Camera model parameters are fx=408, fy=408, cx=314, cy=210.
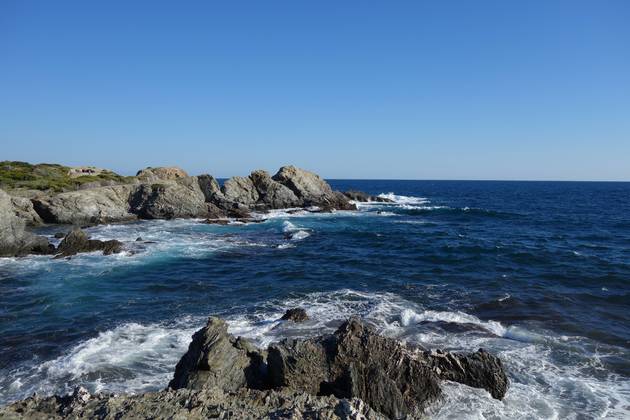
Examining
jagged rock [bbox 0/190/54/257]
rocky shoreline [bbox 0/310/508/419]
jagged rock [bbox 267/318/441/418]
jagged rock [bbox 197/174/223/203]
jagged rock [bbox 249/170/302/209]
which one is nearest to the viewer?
rocky shoreline [bbox 0/310/508/419]

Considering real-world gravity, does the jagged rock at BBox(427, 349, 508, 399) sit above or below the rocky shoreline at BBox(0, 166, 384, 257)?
below

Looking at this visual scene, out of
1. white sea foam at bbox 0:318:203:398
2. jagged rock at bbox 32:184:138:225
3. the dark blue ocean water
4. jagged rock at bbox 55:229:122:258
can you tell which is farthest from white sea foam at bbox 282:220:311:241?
white sea foam at bbox 0:318:203:398

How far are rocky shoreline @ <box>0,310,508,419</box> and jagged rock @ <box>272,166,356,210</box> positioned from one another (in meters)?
A: 64.5

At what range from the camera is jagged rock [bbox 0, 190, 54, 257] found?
110 ft

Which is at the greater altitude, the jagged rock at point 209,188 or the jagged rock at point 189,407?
the jagged rock at point 209,188

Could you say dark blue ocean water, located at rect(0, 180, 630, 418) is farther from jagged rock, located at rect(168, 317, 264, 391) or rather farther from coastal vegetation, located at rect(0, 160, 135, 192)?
coastal vegetation, located at rect(0, 160, 135, 192)

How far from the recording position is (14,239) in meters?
34.0

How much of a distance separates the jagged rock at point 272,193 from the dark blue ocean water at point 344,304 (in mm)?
30904

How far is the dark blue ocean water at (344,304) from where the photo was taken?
13.6m

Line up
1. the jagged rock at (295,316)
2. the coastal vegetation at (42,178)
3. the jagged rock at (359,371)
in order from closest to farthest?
the jagged rock at (359,371), the jagged rock at (295,316), the coastal vegetation at (42,178)

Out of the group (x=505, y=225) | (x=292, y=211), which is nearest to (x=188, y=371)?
(x=505, y=225)

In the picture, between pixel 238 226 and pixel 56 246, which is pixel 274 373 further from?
pixel 238 226

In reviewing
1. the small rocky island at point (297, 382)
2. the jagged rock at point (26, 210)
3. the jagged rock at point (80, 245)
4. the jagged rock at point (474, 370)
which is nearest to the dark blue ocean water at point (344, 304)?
the jagged rock at point (474, 370)

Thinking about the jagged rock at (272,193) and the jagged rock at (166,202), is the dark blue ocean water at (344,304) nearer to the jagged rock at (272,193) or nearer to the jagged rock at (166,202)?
the jagged rock at (166,202)
